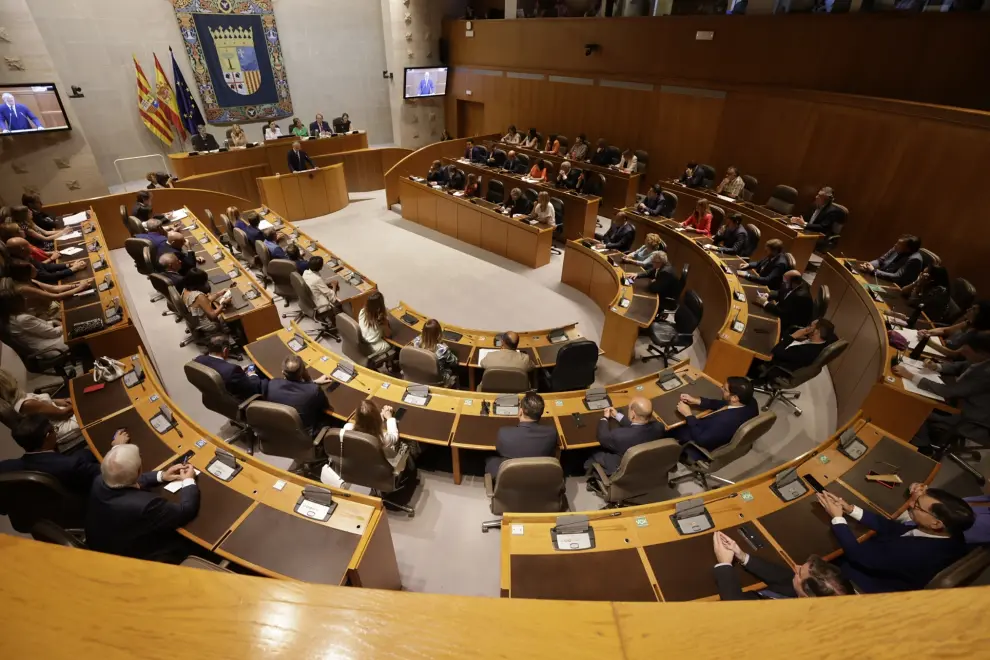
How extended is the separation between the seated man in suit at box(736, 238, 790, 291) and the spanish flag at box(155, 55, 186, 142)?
14731 millimetres

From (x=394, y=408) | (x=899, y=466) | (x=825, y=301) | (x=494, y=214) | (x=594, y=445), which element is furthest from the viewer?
(x=494, y=214)

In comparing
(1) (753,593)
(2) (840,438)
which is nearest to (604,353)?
(2) (840,438)

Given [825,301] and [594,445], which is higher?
[825,301]

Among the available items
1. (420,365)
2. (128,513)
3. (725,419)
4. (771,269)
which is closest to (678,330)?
(771,269)

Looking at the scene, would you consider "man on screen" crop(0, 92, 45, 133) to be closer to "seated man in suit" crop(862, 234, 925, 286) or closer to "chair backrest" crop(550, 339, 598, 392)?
"chair backrest" crop(550, 339, 598, 392)

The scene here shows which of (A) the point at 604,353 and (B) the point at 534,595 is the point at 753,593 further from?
(A) the point at 604,353

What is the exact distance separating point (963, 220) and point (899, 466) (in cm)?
545

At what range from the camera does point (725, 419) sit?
4.07 m

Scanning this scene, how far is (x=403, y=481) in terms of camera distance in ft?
14.9

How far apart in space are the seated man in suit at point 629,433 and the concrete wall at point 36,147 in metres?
13.6

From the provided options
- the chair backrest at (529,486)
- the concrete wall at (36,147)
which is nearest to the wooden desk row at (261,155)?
the concrete wall at (36,147)

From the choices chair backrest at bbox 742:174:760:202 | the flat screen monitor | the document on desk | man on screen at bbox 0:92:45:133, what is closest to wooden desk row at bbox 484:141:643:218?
chair backrest at bbox 742:174:760:202

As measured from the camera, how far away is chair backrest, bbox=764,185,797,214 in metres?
8.60

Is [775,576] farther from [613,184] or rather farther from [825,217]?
[613,184]
